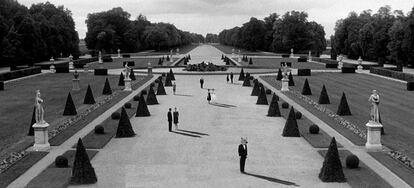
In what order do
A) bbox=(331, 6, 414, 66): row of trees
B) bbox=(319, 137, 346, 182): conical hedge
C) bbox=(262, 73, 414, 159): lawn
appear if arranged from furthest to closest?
bbox=(331, 6, 414, 66): row of trees < bbox=(262, 73, 414, 159): lawn < bbox=(319, 137, 346, 182): conical hedge

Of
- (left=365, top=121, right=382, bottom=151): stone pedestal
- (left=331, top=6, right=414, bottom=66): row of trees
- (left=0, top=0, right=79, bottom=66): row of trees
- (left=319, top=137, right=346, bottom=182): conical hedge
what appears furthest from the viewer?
(left=0, top=0, right=79, bottom=66): row of trees

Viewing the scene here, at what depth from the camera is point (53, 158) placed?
2372 centimetres

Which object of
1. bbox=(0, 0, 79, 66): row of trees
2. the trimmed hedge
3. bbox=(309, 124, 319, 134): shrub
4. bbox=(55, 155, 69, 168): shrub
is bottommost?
bbox=(55, 155, 69, 168): shrub

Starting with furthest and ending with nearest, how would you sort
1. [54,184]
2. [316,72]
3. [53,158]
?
[316,72]
[53,158]
[54,184]

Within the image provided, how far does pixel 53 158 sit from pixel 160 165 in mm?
5201

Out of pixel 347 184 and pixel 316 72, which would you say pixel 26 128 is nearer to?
pixel 347 184

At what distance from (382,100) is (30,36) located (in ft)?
214

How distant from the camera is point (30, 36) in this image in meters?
89.3

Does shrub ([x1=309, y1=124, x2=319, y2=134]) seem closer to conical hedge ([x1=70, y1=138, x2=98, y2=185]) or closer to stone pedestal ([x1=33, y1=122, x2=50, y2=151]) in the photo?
conical hedge ([x1=70, y1=138, x2=98, y2=185])

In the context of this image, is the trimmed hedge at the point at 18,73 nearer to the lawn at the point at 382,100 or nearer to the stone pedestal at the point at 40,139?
the lawn at the point at 382,100

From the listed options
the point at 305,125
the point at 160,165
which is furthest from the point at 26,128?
the point at 305,125

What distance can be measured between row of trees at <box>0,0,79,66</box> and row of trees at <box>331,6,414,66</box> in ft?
190

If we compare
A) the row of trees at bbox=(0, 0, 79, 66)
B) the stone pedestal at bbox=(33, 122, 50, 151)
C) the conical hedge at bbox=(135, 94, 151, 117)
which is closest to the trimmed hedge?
the row of trees at bbox=(0, 0, 79, 66)

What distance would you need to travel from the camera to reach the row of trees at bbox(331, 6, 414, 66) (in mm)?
77750
